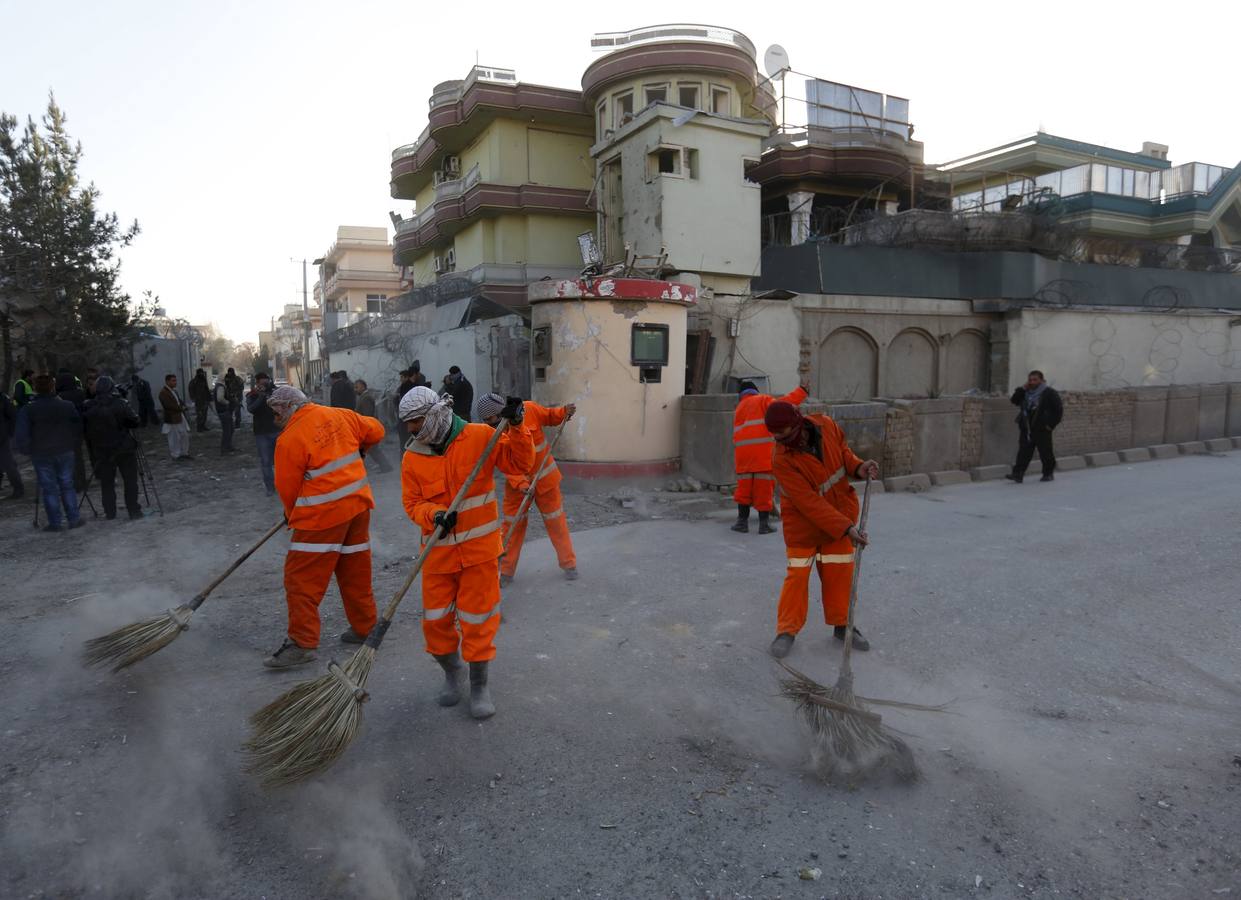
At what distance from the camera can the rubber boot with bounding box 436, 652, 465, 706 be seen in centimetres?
389

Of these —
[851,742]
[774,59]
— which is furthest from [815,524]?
[774,59]

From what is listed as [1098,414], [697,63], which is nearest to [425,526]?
[1098,414]

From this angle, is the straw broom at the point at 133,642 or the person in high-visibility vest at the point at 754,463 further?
the person in high-visibility vest at the point at 754,463

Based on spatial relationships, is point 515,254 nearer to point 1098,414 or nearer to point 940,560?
point 1098,414

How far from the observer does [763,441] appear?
7.75 metres

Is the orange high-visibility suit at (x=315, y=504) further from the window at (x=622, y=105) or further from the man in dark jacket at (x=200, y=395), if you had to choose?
the window at (x=622, y=105)

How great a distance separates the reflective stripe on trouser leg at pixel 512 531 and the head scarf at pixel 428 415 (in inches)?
83.0

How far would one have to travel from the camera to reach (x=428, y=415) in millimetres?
3822

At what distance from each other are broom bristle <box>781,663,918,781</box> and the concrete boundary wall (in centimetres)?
628

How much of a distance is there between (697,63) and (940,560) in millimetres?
18525

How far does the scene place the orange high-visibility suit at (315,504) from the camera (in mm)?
4332

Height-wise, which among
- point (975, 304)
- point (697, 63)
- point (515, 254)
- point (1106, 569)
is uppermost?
point (697, 63)

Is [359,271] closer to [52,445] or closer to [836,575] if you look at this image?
[52,445]

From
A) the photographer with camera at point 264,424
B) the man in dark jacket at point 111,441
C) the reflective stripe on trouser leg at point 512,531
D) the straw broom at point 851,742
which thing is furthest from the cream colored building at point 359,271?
the straw broom at point 851,742
